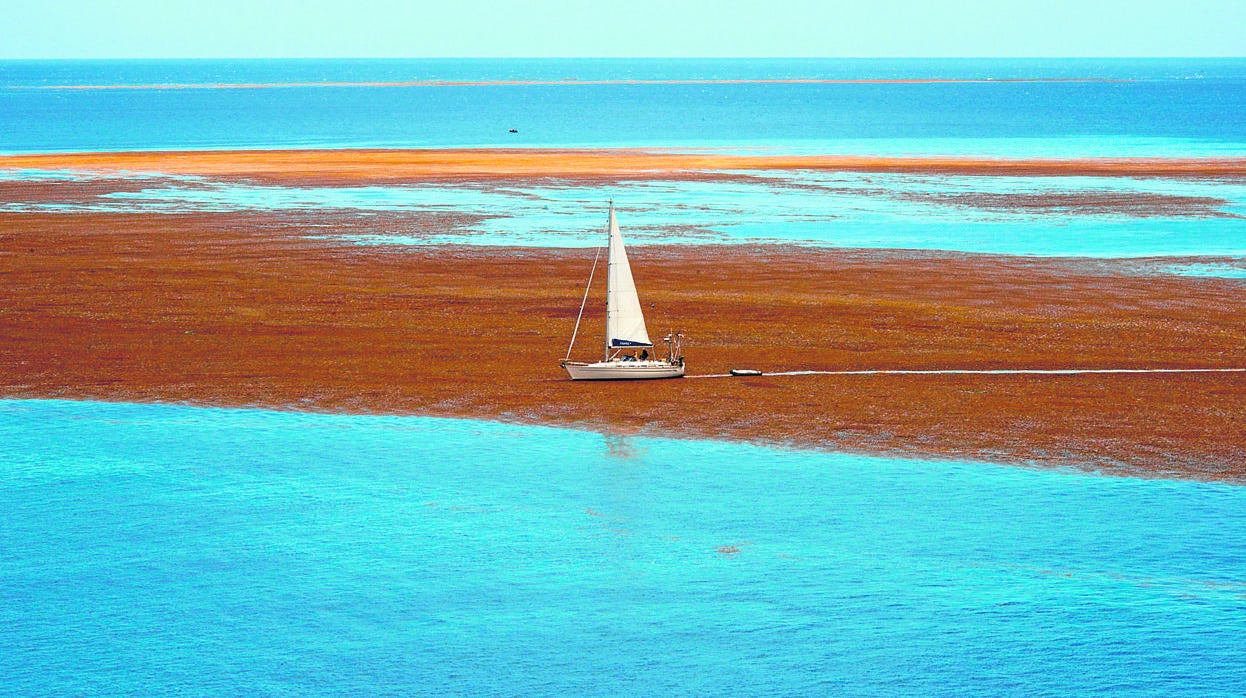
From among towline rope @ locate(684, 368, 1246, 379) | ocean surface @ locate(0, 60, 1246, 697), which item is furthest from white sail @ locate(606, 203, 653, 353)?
ocean surface @ locate(0, 60, 1246, 697)

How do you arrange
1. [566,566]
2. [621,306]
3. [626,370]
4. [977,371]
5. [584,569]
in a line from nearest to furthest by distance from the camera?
[584,569]
[566,566]
[621,306]
[626,370]
[977,371]

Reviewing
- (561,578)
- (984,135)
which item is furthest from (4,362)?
(984,135)

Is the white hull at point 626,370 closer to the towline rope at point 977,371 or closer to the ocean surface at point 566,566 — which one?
the towline rope at point 977,371

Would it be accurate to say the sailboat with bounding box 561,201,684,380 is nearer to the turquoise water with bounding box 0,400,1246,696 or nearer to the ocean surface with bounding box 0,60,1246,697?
the ocean surface with bounding box 0,60,1246,697

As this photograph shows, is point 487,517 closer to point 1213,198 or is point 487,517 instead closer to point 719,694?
point 719,694

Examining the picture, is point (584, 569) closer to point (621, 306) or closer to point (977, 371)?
point (621, 306)

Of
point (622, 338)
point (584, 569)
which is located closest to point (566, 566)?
point (584, 569)

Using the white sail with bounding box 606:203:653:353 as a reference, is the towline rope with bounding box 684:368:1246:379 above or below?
below
